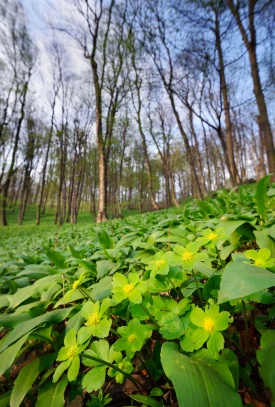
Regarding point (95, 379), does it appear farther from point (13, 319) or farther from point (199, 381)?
point (13, 319)

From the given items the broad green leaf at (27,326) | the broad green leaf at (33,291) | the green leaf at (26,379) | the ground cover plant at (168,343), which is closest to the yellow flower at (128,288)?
the ground cover plant at (168,343)

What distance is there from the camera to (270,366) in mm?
303

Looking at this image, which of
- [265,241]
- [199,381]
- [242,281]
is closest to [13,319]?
[199,381]

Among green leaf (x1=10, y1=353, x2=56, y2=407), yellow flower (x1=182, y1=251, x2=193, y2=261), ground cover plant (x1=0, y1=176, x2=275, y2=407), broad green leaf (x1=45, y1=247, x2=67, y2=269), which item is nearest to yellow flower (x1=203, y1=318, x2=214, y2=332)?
ground cover plant (x1=0, y1=176, x2=275, y2=407)

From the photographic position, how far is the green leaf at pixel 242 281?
0.52m

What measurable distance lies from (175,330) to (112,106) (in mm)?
13078

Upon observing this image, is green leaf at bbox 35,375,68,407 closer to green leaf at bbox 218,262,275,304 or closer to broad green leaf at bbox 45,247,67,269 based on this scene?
green leaf at bbox 218,262,275,304

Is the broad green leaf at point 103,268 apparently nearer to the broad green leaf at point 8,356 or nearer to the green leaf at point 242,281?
the broad green leaf at point 8,356

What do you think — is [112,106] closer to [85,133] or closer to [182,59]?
[182,59]

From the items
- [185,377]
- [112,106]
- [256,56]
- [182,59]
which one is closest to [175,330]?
[185,377]

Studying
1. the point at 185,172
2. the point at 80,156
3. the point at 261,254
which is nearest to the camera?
the point at 261,254

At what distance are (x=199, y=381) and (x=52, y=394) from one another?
636mm

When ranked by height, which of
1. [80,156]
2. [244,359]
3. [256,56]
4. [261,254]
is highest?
Result: [80,156]

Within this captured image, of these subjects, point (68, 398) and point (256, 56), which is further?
point (256, 56)
